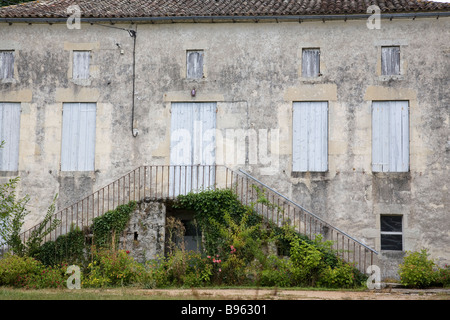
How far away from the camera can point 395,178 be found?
1697cm

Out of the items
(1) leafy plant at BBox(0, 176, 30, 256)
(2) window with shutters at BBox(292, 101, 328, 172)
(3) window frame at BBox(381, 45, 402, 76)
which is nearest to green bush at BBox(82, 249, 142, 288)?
(1) leafy plant at BBox(0, 176, 30, 256)

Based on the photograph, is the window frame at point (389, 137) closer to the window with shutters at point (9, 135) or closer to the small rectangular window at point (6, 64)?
the window with shutters at point (9, 135)

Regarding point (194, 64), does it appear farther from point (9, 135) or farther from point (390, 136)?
point (390, 136)

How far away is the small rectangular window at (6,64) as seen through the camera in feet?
60.5

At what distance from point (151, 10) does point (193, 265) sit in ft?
24.9

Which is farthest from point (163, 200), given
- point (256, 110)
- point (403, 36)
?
point (403, 36)

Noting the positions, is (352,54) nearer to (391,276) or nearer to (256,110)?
(256,110)

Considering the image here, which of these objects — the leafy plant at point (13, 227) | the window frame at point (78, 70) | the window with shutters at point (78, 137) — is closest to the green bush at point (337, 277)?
the window with shutters at point (78, 137)

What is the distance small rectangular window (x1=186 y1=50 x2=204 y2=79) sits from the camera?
1805 cm

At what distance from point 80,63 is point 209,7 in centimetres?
415

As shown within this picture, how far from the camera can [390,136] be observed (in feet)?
56.4

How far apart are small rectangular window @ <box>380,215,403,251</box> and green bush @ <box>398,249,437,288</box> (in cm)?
99

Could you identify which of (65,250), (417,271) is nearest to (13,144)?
(65,250)

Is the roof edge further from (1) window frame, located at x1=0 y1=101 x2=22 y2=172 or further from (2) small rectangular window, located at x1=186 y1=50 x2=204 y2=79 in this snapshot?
(1) window frame, located at x1=0 y1=101 x2=22 y2=172
